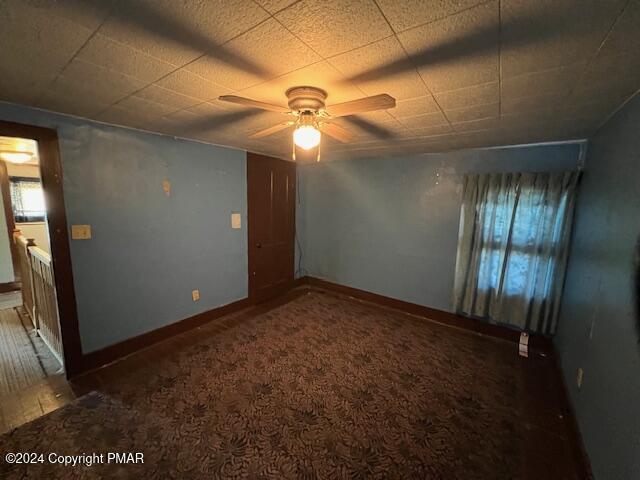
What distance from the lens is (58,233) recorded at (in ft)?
6.64

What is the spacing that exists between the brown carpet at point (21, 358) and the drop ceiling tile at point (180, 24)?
9.14 ft

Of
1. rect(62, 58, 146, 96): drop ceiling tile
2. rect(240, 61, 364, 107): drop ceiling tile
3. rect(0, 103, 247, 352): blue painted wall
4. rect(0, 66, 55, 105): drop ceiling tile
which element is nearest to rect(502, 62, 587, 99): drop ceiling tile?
rect(240, 61, 364, 107): drop ceiling tile

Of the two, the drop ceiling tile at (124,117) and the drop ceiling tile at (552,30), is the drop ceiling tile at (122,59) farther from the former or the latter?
the drop ceiling tile at (552,30)

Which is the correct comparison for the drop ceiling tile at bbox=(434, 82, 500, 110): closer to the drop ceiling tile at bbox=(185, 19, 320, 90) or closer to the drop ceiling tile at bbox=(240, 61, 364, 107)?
the drop ceiling tile at bbox=(240, 61, 364, 107)

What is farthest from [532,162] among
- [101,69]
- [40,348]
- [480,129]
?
[40,348]

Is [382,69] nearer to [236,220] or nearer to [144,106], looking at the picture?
[144,106]

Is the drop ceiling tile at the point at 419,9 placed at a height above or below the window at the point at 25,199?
above

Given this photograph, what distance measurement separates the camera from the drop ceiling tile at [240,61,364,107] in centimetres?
128

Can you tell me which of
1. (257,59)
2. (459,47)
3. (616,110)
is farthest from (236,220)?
(616,110)

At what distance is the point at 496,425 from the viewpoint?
5.79ft

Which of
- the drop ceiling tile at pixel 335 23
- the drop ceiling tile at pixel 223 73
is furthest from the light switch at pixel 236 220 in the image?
the drop ceiling tile at pixel 335 23

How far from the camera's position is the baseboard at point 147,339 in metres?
2.26

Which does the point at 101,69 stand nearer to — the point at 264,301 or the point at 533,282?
the point at 264,301

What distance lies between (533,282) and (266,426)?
9.39ft
